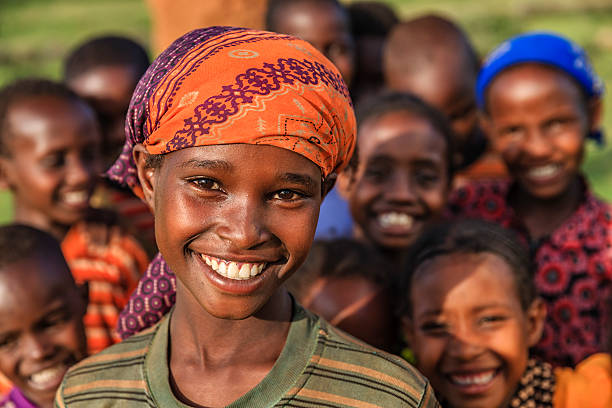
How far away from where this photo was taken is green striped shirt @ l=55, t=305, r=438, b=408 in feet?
5.64

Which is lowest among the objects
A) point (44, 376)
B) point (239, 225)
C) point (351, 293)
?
point (44, 376)

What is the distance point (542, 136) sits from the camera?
3.42 metres

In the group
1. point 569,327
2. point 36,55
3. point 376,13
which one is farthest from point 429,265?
point 36,55

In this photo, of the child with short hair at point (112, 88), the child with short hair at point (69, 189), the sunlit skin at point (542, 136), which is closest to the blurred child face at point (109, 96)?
the child with short hair at point (112, 88)

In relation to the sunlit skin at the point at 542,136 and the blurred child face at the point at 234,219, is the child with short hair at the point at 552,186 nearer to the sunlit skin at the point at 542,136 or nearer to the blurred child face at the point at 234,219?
the sunlit skin at the point at 542,136

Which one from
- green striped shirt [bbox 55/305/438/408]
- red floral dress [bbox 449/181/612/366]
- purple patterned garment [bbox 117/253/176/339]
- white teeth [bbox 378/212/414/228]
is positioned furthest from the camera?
white teeth [bbox 378/212/414/228]

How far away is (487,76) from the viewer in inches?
144

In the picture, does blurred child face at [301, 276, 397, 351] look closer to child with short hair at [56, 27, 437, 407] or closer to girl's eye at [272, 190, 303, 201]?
child with short hair at [56, 27, 437, 407]

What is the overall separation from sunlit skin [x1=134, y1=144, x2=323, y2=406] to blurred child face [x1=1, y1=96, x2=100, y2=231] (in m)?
1.76

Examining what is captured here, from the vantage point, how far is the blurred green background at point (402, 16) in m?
11.6

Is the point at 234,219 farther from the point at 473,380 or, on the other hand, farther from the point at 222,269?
the point at 473,380

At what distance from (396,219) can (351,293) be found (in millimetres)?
598

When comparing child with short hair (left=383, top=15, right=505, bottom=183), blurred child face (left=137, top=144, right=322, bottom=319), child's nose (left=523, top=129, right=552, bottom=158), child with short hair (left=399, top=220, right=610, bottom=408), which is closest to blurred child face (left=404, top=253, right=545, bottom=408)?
child with short hair (left=399, top=220, right=610, bottom=408)

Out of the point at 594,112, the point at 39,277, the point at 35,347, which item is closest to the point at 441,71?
the point at 594,112
